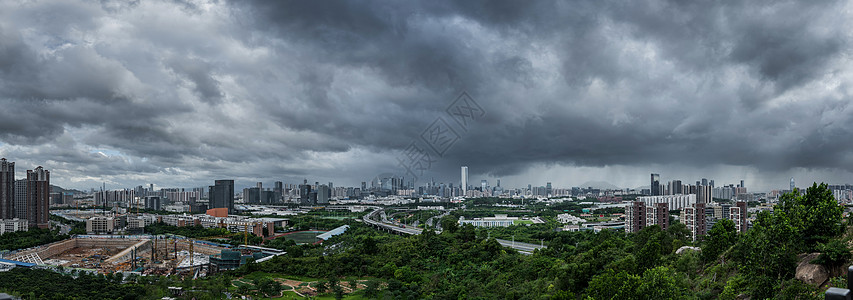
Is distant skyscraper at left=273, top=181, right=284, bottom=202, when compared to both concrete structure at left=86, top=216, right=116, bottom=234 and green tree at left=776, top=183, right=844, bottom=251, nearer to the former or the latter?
concrete structure at left=86, top=216, right=116, bottom=234

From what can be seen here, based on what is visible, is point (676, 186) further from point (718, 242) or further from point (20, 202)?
point (20, 202)

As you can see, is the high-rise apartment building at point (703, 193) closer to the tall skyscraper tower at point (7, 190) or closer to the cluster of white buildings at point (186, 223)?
the cluster of white buildings at point (186, 223)

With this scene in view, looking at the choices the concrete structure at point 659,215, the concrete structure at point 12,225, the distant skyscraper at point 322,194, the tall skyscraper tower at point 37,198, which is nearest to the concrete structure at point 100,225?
the tall skyscraper tower at point 37,198

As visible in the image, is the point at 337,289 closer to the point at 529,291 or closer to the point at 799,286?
the point at 529,291

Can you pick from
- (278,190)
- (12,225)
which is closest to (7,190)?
(12,225)

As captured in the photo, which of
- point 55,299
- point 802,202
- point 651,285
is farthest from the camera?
point 55,299

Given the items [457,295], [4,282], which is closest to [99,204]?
[4,282]

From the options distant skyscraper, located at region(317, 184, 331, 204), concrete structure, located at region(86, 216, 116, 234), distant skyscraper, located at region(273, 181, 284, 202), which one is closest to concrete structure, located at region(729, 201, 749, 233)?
concrete structure, located at region(86, 216, 116, 234)
